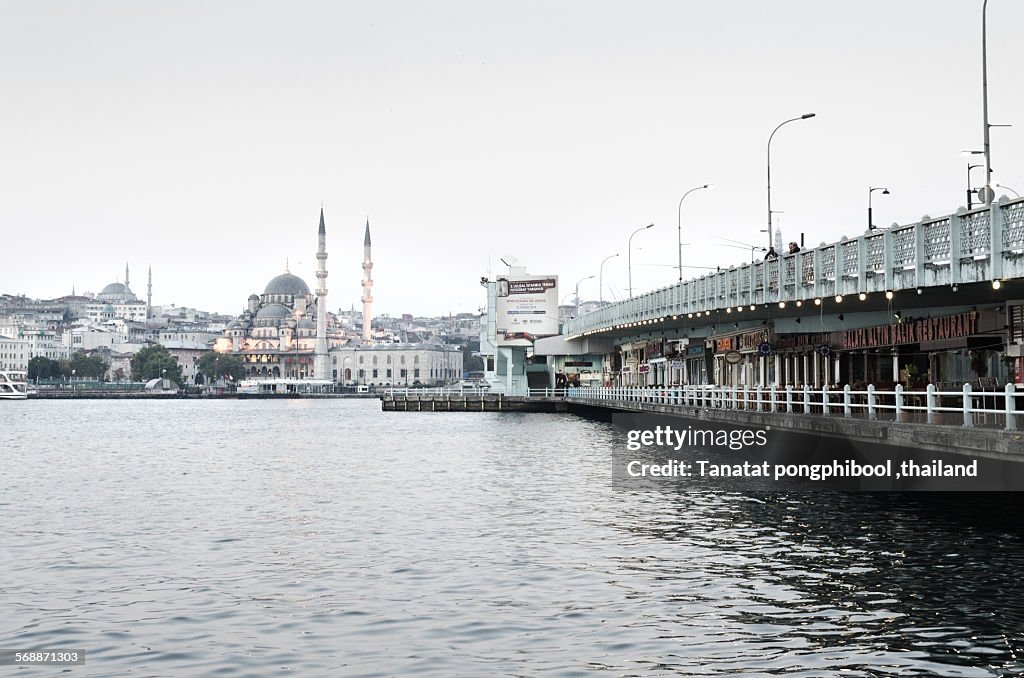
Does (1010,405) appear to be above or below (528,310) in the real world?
below

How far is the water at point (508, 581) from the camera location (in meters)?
17.2

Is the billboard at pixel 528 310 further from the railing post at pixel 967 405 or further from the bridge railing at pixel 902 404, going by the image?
the railing post at pixel 967 405

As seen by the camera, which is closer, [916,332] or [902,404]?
[902,404]

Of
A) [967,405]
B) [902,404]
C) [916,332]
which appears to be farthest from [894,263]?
[967,405]

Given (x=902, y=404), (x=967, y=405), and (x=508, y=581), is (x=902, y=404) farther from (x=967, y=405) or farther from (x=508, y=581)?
(x=508, y=581)

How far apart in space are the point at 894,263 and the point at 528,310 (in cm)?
8607

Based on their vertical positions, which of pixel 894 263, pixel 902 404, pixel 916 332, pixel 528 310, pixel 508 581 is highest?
pixel 528 310

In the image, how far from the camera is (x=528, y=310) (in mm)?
122250

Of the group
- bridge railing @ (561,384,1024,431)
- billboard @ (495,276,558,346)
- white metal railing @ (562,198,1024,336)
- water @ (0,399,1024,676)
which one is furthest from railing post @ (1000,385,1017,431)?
billboard @ (495,276,558,346)

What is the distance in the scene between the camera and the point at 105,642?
59.4 feet

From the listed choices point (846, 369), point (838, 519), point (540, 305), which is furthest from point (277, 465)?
point (540, 305)

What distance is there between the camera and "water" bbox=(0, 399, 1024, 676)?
17.2m

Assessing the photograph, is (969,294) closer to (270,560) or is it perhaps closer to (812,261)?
(812,261)

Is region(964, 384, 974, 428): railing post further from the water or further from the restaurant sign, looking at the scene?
the restaurant sign
